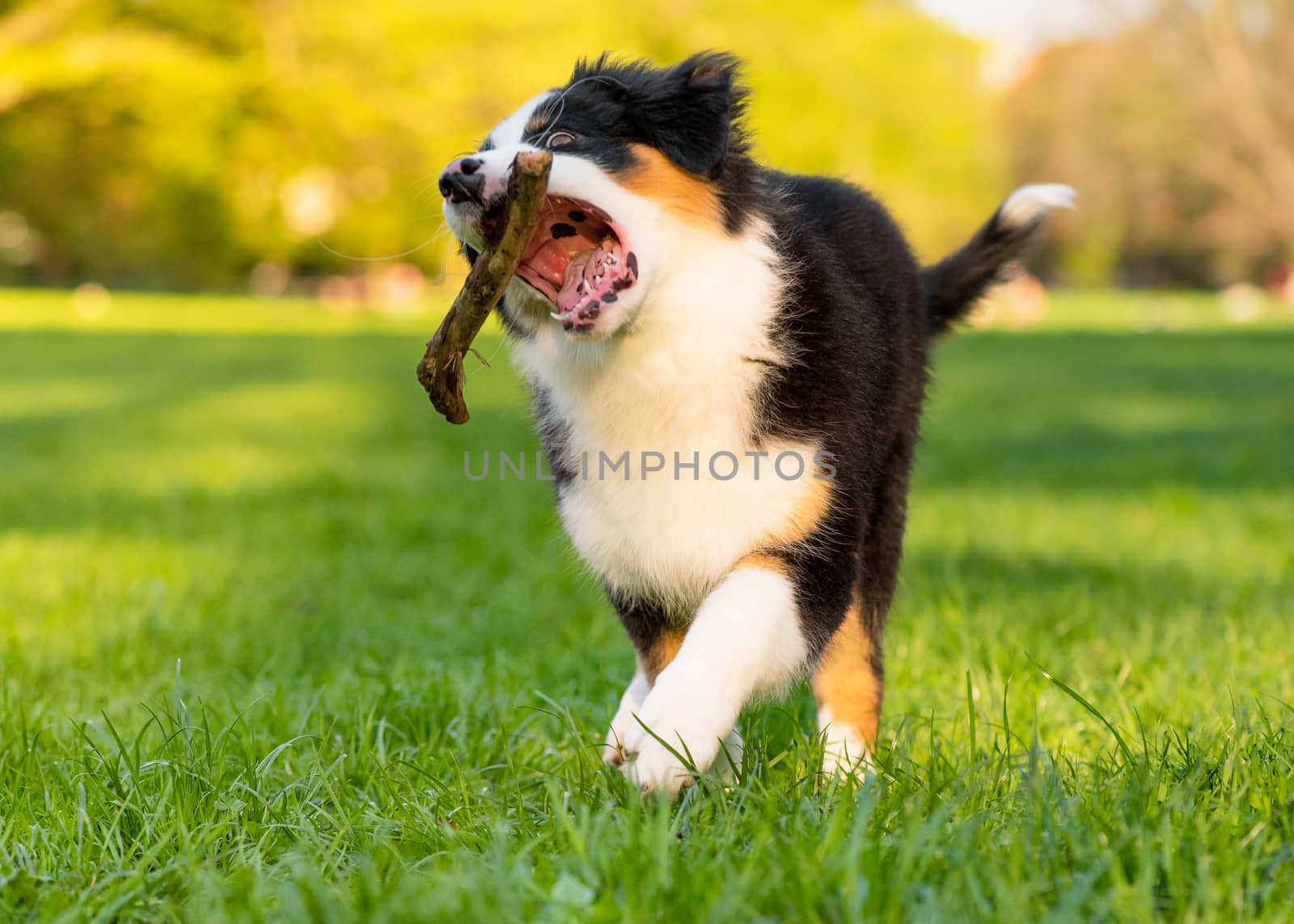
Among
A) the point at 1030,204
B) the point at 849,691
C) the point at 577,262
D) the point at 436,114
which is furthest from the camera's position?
the point at 436,114

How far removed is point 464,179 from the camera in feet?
8.08

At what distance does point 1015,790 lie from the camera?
223 cm

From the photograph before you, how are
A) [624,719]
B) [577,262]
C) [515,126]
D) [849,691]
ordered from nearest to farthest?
[577,262], [515,126], [624,719], [849,691]

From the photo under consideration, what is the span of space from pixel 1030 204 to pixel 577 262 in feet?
5.68

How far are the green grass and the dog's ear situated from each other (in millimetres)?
1100

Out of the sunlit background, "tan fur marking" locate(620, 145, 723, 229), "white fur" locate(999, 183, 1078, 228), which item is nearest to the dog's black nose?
"tan fur marking" locate(620, 145, 723, 229)

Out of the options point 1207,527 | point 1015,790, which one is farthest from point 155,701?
point 1207,527

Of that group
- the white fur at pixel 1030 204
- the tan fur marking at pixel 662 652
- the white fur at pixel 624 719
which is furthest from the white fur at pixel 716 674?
the white fur at pixel 1030 204

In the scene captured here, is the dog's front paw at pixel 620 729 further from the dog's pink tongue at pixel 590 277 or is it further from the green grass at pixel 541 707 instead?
the dog's pink tongue at pixel 590 277

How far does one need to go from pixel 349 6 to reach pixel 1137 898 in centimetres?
3064

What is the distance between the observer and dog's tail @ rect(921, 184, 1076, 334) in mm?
3721

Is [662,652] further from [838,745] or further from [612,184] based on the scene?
[612,184]

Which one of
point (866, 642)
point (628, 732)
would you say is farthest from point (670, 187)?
point (866, 642)

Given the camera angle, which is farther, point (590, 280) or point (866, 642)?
point (866, 642)
